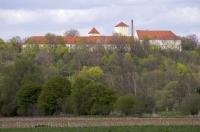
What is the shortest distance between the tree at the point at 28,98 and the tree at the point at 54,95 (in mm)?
2111

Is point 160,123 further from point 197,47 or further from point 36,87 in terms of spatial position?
point 197,47

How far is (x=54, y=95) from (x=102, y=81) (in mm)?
41313

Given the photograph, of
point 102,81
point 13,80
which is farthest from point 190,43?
point 13,80

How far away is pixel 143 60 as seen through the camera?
5969 inches

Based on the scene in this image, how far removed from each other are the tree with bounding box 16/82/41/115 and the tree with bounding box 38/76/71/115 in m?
2.11

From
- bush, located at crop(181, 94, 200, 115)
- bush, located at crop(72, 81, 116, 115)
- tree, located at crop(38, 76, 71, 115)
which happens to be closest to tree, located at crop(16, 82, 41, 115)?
tree, located at crop(38, 76, 71, 115)

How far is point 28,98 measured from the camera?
271 feet

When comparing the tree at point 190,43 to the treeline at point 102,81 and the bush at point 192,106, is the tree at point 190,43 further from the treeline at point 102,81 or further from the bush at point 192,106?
the bush at point 192,106

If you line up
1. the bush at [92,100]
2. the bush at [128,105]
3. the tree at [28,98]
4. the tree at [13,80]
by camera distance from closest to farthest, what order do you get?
the bush at [128,105], the bush at [92,100], the tree at [28,98], the tree at [13,80]

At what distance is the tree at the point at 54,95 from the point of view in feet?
262

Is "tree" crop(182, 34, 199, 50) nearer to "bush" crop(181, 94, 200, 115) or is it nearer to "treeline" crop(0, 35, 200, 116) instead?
"treeline" crop(0, 35, 200, 116)

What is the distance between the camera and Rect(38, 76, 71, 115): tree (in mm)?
79938

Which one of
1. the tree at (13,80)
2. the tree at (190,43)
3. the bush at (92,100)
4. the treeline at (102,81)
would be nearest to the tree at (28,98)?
the treeline at (102,81)

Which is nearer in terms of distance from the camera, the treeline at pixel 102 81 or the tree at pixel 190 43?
the treeline at pixel 102 81
